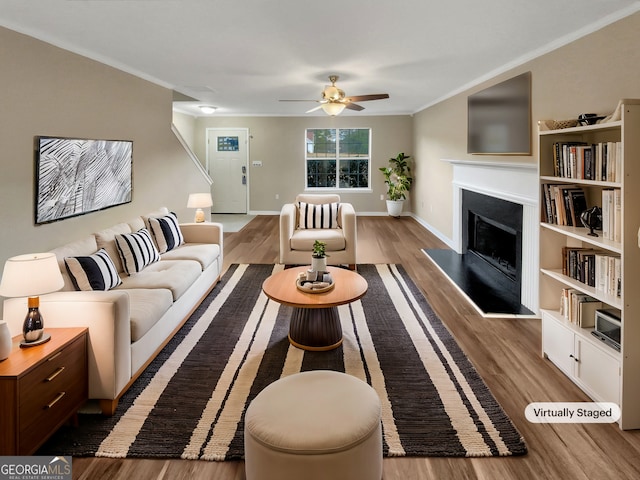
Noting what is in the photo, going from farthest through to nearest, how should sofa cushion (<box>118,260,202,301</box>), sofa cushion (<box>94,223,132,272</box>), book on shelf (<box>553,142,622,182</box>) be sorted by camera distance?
sofa cushion (<box>94,223,132,272</box>)
sofa cushion (<box>118,260,202,301</box>)
book on shelf (<box>553,142,622,182</box>)

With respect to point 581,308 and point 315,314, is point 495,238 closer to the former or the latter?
point 581,308

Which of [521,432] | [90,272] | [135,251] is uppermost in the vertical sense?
[135,251]

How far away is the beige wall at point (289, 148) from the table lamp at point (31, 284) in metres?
8.22

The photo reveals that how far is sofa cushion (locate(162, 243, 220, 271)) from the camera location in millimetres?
4242

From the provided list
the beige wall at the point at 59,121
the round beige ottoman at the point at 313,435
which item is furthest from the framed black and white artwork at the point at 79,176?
the round beige ottoman at the point at 313,435

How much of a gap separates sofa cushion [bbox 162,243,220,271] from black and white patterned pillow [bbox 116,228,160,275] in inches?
12.2

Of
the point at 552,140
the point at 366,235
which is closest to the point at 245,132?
the point at 366,235

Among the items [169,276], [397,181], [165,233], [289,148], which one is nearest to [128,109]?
[165,233]

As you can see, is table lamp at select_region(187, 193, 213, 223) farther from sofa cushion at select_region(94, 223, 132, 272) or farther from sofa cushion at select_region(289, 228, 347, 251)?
sofa cushion at select_region(94, 223, 132, 272)

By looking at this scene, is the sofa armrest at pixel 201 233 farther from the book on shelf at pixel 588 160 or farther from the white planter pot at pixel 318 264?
the book on shelf at pixel 588 160

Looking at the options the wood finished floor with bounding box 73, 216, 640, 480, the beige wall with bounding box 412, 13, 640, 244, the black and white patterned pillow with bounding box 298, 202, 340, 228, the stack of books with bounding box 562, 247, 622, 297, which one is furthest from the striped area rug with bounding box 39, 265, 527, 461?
the beige wall with bounding box 412, 13, 640, 244

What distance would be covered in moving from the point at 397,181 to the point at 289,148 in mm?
2635

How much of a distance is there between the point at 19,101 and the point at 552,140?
369cm

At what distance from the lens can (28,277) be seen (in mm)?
2158
